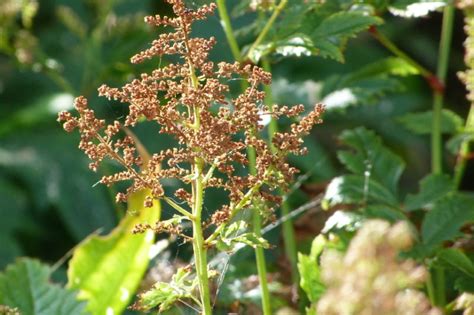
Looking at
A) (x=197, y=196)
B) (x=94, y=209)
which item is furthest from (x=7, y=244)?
(x=197, y=196)

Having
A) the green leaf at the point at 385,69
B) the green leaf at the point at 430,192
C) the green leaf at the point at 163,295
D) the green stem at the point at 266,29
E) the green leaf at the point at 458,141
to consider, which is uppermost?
the green stem at the point at 266,29

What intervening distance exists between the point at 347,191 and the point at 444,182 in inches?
6.2

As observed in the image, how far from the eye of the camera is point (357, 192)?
1238 millimetres

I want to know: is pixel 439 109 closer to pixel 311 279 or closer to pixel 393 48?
pixel 393 48

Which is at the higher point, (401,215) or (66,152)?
→ (66,152)

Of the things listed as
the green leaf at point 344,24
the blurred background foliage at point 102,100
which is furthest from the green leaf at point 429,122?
the green leaf at point 344,24

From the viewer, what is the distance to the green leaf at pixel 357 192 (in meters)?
1.22

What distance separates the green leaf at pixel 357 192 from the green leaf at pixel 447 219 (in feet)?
0.25

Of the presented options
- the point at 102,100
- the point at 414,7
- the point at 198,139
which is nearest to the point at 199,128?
A: the point at 198,139

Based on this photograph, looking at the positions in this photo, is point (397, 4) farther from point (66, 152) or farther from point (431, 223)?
point (66, 152)

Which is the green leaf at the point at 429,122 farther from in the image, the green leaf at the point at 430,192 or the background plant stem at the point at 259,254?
the background plant stem at the point at 259,254

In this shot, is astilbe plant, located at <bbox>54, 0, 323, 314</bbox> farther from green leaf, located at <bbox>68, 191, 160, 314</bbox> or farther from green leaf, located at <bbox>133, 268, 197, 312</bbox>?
green leaf, located at <bbox>68, 191, 160, 314</bbox>

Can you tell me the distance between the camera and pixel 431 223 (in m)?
1.20

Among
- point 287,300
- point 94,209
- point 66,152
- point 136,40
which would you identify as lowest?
point 287,300
